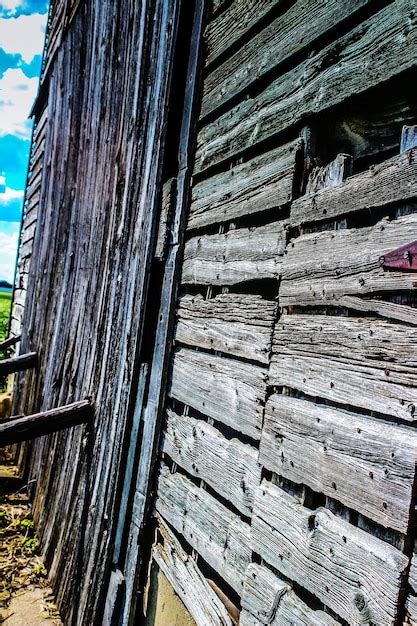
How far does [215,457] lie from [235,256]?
0.85 metres

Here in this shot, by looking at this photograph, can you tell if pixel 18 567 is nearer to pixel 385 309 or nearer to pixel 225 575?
pixel 225 575

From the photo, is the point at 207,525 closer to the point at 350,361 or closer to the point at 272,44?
the point at 350,361

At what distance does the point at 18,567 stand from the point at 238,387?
2972 mm

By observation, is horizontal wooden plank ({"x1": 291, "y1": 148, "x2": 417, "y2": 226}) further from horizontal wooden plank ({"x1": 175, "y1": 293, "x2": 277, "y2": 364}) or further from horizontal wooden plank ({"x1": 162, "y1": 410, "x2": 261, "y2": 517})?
horizontal wooden plank ({"x1": 162, "y1": 410, "x2": 261, "y2": 517})

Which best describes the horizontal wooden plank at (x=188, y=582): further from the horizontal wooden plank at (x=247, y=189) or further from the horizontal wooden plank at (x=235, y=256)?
the horizontal wooden plank at (x=247, y=189)

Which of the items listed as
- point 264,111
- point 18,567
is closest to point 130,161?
point 264,111

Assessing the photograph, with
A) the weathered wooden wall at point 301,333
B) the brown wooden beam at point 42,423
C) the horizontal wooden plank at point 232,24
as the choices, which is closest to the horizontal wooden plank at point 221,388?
the weathered wooden wall at point 301,333

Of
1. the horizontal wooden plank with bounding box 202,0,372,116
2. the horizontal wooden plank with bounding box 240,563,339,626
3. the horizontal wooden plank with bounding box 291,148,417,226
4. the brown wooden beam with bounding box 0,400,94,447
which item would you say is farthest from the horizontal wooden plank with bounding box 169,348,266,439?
the horizontal wooden plank with bounding box 202,0,372,116

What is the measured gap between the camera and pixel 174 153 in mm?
2600

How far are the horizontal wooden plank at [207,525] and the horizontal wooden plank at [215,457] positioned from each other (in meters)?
0.07

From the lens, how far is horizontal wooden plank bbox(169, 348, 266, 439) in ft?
5.55

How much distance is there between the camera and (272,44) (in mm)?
1836

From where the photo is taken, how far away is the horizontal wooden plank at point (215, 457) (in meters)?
1.68

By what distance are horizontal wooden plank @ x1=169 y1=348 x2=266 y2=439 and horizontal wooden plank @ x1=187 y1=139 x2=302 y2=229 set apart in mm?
641
